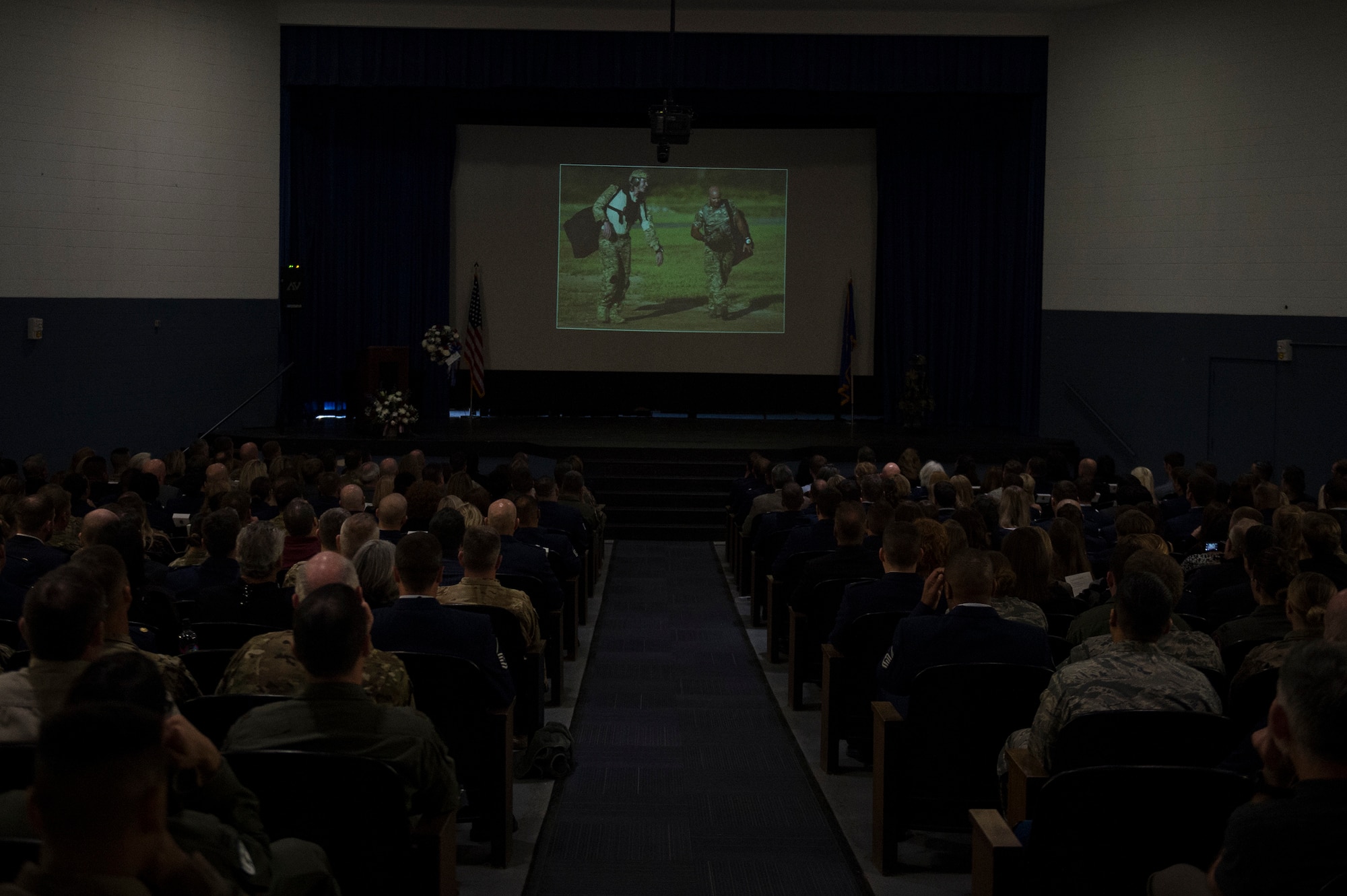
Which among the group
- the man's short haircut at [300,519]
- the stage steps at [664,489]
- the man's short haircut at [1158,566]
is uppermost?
the man's short haircut at [1158,566]

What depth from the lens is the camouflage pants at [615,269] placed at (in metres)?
17.2

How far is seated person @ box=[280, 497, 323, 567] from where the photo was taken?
5.94 metres

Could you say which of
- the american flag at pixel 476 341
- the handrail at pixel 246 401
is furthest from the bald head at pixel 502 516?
the american flag at pixel 476 341

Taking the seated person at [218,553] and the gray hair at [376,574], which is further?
the seated person at [218,553]

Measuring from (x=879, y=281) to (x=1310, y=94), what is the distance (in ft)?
A: 21.4

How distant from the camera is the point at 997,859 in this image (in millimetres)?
2936

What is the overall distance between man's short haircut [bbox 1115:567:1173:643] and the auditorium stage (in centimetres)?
952

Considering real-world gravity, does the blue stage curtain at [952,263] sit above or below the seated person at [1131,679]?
above

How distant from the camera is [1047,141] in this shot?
50.9 ft

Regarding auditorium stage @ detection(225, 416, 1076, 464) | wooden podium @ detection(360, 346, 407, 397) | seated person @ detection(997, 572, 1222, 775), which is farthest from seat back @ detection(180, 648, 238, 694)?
wooden podium @ detection(360, 346, 407, 397)

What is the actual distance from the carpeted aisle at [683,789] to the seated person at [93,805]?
101 inches

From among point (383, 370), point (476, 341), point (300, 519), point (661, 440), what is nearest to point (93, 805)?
point (300, 519)

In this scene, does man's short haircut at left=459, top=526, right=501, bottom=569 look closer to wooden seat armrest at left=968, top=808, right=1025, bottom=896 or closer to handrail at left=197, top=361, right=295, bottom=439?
wooden seat armrest at left=968, top=808, right=1025, bottom=896

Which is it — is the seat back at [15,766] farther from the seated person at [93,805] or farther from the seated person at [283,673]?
the seated person at [93,805]
